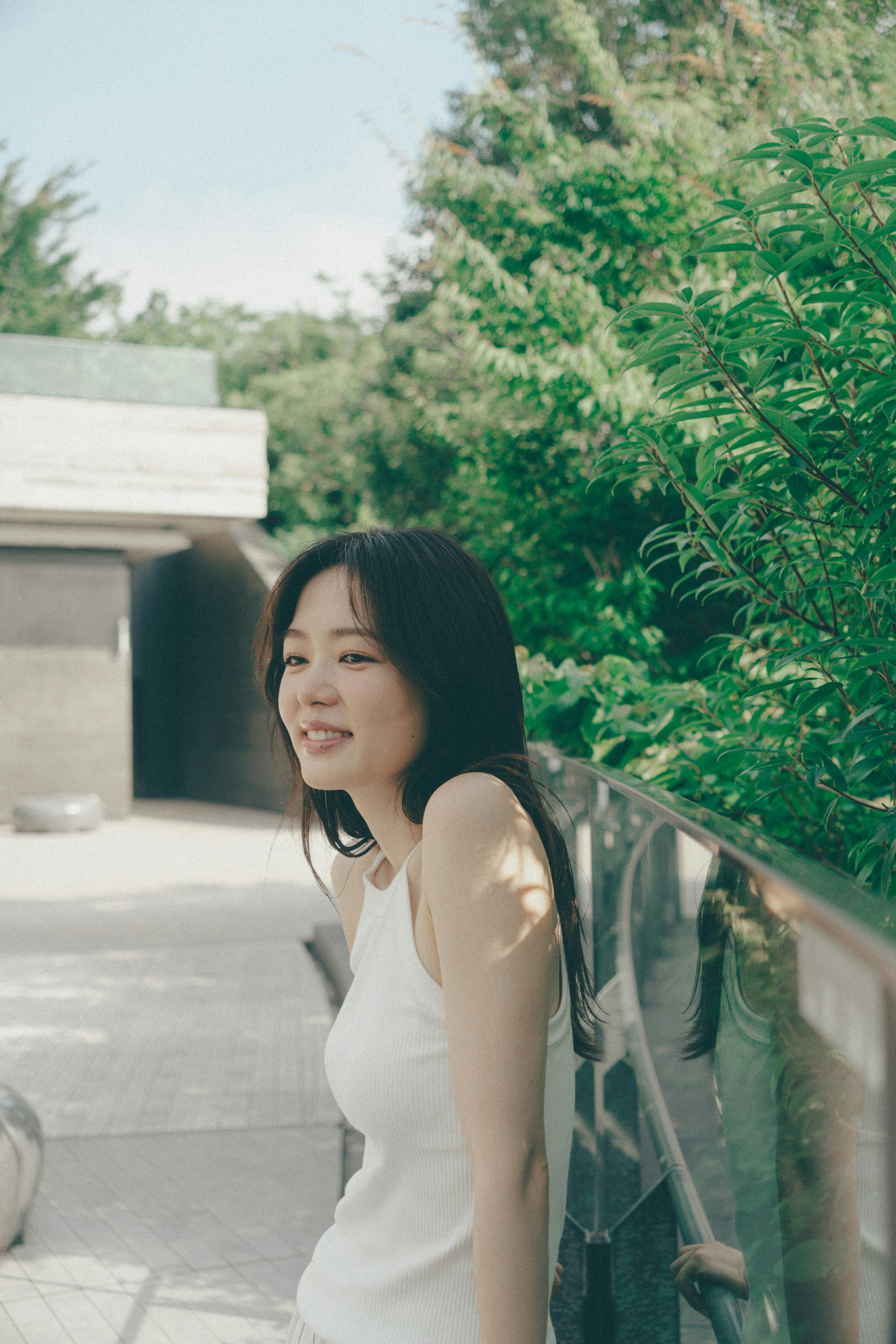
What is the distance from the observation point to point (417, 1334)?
1.24 m

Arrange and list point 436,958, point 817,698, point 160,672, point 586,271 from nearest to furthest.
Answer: point 436,958 → point 817,698 → point 586,271 → point 160,672

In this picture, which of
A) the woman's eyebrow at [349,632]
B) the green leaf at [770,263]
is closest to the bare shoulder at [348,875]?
the woman's eyebrow at [349,632]

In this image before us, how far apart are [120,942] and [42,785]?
1007cm

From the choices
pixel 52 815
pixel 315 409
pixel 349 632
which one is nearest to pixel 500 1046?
pixel 349 632

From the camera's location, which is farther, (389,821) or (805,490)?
(805,490)

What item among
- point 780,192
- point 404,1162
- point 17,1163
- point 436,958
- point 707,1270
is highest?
point 780,192

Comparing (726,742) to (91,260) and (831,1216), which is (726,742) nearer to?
(831,1216)

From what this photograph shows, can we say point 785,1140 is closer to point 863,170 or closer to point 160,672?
point 863,170

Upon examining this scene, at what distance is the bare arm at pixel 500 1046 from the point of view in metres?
1.12

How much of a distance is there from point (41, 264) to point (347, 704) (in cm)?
3430

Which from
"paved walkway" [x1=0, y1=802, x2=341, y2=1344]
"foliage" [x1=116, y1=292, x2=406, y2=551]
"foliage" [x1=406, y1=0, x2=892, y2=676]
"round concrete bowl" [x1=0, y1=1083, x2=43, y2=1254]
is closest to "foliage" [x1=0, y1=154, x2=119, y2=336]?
"foliage" [x1=116, y1=292, x2=406, y2=551]

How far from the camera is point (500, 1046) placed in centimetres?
111

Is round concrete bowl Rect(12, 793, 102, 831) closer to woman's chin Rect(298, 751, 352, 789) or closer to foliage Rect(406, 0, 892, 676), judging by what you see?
foliage Rect(406, 0, 892, 676)

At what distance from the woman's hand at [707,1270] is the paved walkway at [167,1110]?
152 cm
